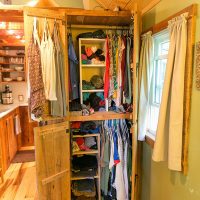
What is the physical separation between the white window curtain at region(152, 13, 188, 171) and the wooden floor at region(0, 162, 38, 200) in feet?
6.30

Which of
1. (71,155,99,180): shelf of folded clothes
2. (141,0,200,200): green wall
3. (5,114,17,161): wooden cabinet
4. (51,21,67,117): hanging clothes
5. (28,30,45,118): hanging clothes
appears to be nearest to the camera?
(141,0,200,200): green wall

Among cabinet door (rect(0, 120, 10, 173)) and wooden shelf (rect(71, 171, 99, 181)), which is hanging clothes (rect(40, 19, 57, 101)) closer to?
wooden shelf (rect(71, 171, 99, 181))

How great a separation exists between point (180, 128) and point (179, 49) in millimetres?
571

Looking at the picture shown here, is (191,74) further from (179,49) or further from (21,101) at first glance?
(21,101)

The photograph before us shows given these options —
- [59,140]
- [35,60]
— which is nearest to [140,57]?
[35,60]

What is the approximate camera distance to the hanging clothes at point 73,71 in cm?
199

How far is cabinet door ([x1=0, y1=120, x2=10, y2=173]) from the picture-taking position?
9.34ft

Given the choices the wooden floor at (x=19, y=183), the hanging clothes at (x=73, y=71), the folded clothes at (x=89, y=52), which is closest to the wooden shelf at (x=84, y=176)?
the wooden floor at (x=19, y=183)

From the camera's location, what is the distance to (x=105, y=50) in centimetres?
217

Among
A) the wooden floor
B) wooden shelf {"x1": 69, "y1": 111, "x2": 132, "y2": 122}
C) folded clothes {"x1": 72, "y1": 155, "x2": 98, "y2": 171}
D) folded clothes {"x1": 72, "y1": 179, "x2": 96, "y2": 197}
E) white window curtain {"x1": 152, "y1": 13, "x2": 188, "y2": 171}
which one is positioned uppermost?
white window curtain {"x1": 152, "y1": 13, "x2": 188, "y2": 171}

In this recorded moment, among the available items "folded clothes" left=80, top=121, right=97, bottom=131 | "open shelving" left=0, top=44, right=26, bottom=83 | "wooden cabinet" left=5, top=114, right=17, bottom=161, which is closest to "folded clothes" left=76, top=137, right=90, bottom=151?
"folded clothes" left=80, top=121, right=97, bottom=131

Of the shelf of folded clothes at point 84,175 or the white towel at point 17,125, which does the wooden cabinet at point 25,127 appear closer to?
the white towel at point 17,125

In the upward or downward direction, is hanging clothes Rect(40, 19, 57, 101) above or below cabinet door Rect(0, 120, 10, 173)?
above

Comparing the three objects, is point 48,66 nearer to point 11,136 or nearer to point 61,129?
point 61,129
